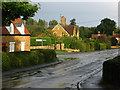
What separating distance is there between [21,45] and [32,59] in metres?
19.6

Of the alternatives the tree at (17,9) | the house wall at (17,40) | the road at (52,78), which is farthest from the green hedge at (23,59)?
the house wall at (17,40)

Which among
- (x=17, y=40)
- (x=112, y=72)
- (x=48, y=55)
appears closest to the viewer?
(x=112, y=72)

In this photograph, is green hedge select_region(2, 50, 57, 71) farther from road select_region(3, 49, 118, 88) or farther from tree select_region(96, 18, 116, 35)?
tree select_region(96, 18, 116, 35)

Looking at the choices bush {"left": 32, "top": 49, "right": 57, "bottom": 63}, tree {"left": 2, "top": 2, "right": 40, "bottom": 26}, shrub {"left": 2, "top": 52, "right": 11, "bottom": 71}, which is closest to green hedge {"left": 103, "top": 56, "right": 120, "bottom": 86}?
shrub {"left": 2, "top": 52, "right": 11, "bottom": 71}

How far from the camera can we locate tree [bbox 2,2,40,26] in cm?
1897

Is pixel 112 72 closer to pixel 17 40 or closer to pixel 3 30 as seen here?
pixel 3 30

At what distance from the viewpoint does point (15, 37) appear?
39.4 metres

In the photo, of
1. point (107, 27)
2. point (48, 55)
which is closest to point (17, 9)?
point (48, 55)

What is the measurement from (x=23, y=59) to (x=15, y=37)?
2019 centimetres

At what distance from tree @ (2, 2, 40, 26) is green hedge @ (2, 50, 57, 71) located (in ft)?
11.6

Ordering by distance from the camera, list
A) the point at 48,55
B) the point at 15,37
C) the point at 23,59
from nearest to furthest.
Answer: the point at 23,59, the point at 48,55, the point at 15,37

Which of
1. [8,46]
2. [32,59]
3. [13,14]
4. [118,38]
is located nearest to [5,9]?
[13,14]

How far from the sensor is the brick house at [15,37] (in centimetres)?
3683

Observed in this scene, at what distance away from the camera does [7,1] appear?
18.9 metres
